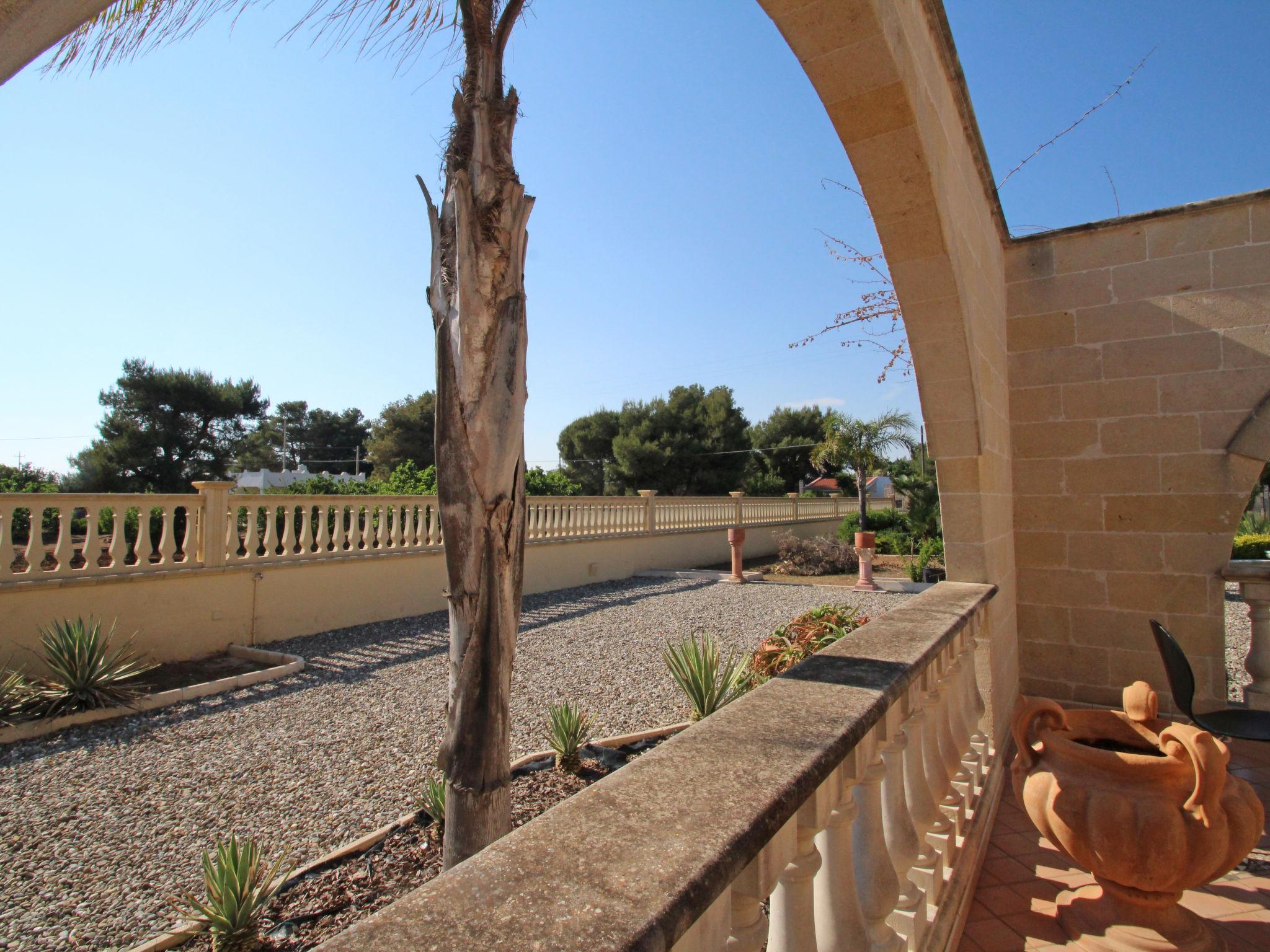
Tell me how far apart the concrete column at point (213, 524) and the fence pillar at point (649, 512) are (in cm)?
776

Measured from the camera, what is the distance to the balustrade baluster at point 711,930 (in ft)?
2.48

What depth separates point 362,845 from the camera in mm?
2709

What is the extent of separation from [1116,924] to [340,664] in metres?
5.80

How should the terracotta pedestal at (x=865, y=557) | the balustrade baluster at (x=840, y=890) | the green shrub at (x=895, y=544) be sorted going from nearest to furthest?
the balustrade baluster at (x=840, y=890)
the terracotta pedestal at (x=865, y=557)
the green shrub at (x=895, y=544)

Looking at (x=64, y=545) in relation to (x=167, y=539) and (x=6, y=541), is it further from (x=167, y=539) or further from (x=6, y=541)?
(x=167, y=539)

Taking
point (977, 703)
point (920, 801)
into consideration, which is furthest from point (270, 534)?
point (920, 801)

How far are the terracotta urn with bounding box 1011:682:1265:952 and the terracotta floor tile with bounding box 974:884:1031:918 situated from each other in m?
0.21

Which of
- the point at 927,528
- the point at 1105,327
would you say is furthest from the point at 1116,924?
the point at 927,528

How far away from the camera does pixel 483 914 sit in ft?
2.10

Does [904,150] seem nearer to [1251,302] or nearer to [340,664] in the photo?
[1251,302]

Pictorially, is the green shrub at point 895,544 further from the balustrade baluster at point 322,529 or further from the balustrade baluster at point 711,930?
the balustrade baluster at point 711,930

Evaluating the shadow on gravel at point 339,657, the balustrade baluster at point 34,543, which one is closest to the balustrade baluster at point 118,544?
the balustrade baluster at point 34,543

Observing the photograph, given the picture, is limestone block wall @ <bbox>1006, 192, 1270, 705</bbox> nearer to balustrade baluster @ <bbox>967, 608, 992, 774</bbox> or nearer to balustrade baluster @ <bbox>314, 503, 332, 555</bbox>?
balustrade baluster @ <bbox>967, 608, 992, 774</bbox>

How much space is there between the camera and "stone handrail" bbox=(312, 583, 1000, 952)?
64 centimetres
